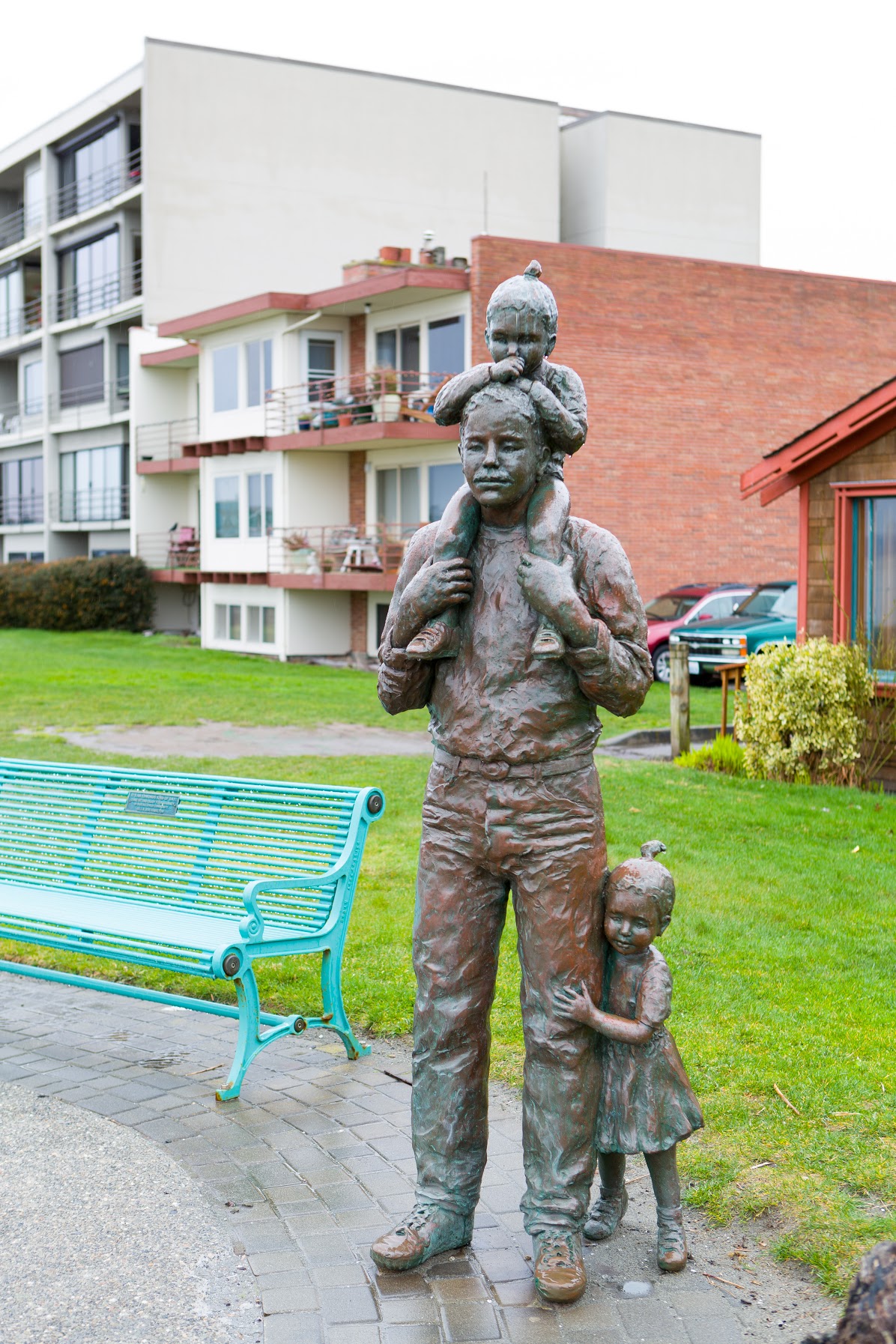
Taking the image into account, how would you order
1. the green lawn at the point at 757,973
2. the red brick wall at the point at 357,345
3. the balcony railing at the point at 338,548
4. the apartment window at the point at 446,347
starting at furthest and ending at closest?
the red brick wall at the point at 357,345
the balcony railing at the point at 338,548
the apartment window at the point at 446,347
the green lawn at the point at 757,973

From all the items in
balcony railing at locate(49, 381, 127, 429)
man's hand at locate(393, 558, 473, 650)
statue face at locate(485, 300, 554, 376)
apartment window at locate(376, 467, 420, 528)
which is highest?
balcony railing at locate(49, 381, 127, 429)

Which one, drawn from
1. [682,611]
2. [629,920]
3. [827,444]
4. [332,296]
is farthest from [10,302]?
[629,920]

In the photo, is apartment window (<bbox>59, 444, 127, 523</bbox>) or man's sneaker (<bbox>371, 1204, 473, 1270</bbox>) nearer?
man's sneaker (<bbox>371, 1204, 473, 1270</bbox>)

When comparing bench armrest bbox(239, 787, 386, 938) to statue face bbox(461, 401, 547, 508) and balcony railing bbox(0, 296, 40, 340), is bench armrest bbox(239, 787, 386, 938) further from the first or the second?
balcony railing bbox(0, 296, 40, 340)

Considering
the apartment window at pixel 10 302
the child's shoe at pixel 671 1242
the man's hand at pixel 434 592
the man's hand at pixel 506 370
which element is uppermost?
the apartment window at pixel 10 302

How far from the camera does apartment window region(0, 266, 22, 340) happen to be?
4581cm

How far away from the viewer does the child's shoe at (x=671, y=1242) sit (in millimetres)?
3787

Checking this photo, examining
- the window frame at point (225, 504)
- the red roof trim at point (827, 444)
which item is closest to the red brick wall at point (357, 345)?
the window frame at point (225, 504)

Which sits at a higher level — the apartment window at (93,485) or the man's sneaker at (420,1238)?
the apartment window at (93,485)

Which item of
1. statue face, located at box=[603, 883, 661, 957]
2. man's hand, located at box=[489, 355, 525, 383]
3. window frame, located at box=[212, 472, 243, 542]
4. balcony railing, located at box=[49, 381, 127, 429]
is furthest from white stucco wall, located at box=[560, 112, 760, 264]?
statue face, located at box=[603, 883, 661, 957]

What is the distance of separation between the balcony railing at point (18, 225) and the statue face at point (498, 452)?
146 feet

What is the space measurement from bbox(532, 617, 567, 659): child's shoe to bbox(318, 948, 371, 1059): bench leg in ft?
7.44

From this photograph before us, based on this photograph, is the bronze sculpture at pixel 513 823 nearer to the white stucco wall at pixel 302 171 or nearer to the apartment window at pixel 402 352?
the apartment window at pixel 402 352

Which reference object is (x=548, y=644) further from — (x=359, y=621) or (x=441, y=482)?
(x=359, y=621)
